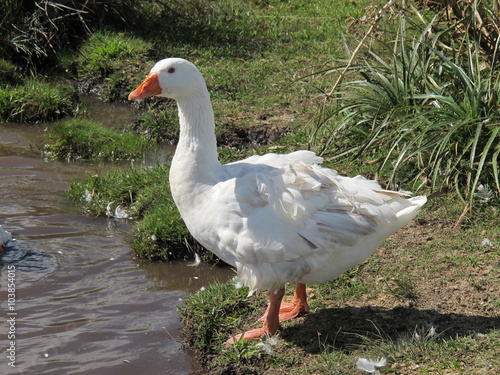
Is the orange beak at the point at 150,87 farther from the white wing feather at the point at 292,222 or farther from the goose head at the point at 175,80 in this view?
the white wing feather at the point at 292,222

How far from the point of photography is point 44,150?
804 cm

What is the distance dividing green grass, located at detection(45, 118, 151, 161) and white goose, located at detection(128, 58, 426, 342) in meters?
3.29

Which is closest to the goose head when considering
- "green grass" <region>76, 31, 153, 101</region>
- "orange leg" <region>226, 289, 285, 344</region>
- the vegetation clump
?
"orange leg" <region>226, 289, 285, 344</region>

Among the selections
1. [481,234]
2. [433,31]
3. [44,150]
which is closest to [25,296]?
[44,150]

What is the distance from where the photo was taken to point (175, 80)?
4648mm

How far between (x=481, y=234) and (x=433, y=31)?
2.63 meters

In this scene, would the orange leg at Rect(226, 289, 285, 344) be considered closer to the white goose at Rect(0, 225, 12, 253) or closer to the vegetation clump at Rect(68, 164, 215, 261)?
the vegetation clump at Rect(68, 164, 215, 261)

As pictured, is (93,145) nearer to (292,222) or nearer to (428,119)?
(428,119)

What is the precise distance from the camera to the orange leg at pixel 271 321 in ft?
14.9

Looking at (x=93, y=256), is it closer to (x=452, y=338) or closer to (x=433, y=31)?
(x=452, y=338)

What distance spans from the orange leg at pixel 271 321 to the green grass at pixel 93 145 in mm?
3721

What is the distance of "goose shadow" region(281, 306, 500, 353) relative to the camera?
4.38 metres

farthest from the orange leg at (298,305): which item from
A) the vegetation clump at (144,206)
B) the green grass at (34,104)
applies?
the green grass at (34,104)

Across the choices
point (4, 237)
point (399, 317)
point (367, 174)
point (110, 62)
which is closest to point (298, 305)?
point (399, 317)
